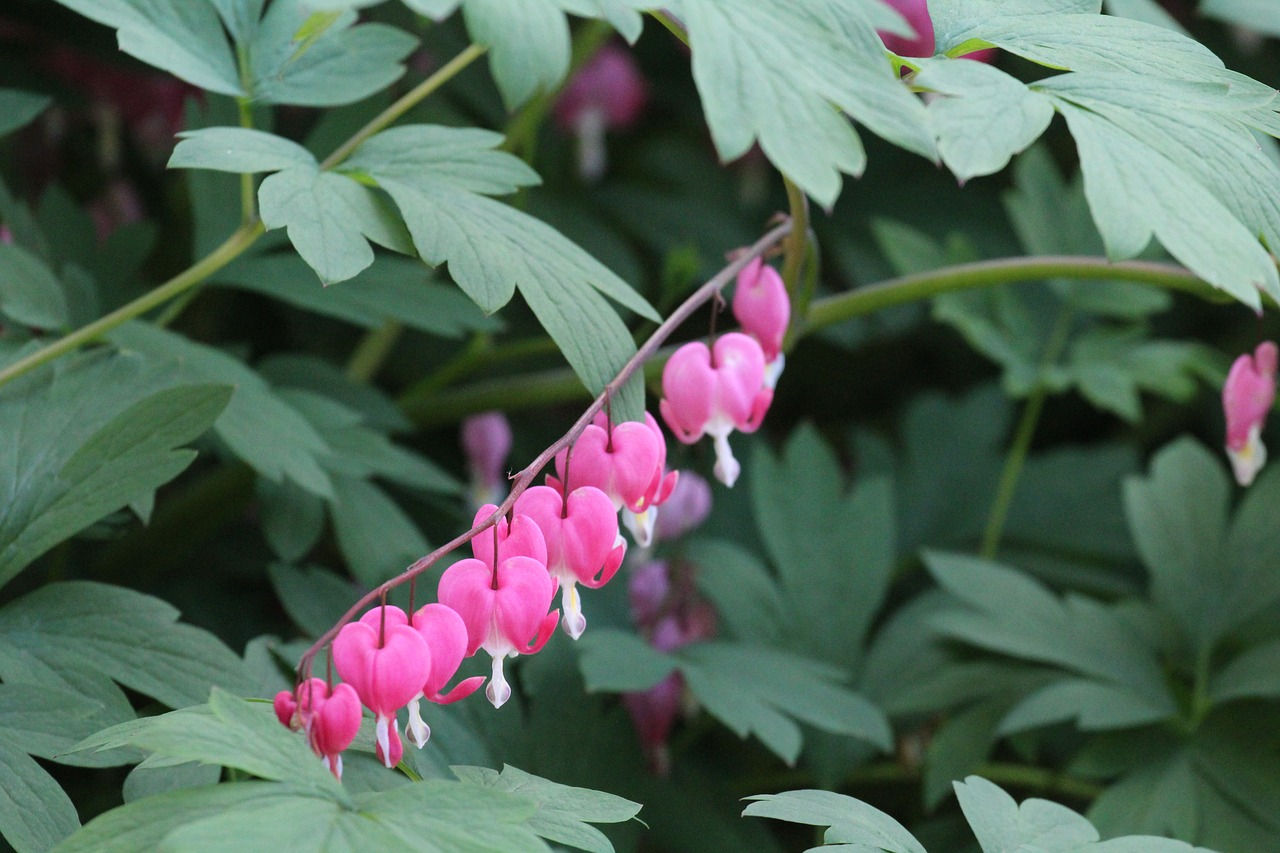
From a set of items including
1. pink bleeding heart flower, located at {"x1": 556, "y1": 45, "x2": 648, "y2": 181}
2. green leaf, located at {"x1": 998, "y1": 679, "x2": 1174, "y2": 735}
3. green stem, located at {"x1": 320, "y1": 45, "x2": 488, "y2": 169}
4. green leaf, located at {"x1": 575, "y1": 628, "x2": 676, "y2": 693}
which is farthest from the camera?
pink bleeding heart flower, located at {"x1": 556, "y1": 45, "x2": 648, "y2": 181}

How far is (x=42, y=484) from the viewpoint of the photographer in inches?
35.4

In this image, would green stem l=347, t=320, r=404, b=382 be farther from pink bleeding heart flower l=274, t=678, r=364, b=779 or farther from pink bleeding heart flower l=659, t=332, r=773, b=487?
pink bleeding heart flower l=274, t=678, r=364, b=779

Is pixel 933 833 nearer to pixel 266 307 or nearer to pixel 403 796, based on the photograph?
pixel 403 796

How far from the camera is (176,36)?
3.11 ft

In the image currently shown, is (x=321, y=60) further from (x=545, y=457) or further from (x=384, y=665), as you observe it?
(x=384, y=665)

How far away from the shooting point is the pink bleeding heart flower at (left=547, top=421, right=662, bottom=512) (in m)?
0.79

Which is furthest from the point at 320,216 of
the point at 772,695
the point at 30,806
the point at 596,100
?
the point at 596,100

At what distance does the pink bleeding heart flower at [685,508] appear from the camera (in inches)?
57.8

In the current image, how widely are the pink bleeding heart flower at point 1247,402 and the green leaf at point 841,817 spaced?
1.59 feet

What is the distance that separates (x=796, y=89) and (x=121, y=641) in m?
0.62

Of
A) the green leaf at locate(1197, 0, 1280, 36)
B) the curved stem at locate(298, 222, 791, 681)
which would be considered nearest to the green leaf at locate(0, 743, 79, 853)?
the curved stem at locate(298, 222, 791, 681)

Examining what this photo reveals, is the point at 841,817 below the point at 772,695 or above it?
above

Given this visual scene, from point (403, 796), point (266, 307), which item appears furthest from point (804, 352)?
point (403, 796)

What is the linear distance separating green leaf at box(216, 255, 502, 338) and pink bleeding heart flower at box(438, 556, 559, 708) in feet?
1.89
